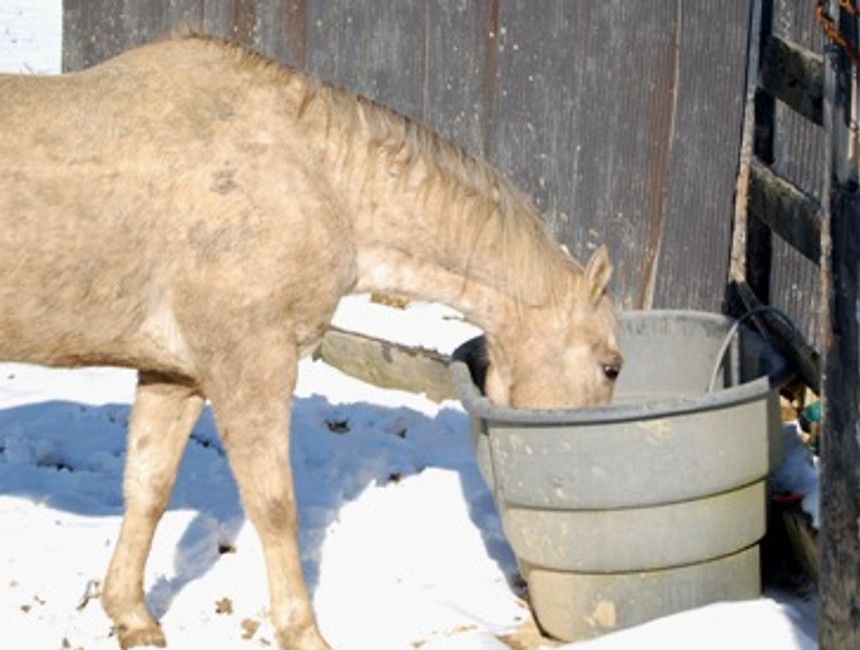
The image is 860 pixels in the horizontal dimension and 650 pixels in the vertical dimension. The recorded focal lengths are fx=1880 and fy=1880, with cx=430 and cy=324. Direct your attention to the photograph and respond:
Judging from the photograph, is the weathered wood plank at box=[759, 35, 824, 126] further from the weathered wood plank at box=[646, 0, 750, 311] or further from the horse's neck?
the horse's neck

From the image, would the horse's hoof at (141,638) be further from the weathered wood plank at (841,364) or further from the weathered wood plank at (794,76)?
the weathered wood plank at (794,76)

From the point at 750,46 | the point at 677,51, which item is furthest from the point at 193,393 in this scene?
the point at 677,51

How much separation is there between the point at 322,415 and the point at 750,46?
223 cm

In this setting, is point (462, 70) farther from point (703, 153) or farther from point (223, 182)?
point (223, 182)

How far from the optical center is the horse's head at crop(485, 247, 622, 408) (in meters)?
5.63

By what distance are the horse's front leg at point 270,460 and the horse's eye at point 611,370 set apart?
96 centimetres

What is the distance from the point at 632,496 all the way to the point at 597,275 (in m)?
0.85

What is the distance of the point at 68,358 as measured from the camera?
5.32 m

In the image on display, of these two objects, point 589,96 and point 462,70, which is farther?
point 462,70

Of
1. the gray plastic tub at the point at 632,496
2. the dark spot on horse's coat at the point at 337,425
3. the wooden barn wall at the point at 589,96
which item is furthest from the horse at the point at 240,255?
the wooden barn wall at the point at 589,96

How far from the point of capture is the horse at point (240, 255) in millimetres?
5129

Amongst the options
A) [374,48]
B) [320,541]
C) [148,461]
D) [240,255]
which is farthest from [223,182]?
[374,48]

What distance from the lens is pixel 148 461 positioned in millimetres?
5691

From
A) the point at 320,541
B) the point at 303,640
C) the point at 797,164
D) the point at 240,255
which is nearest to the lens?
the point at 240,255
